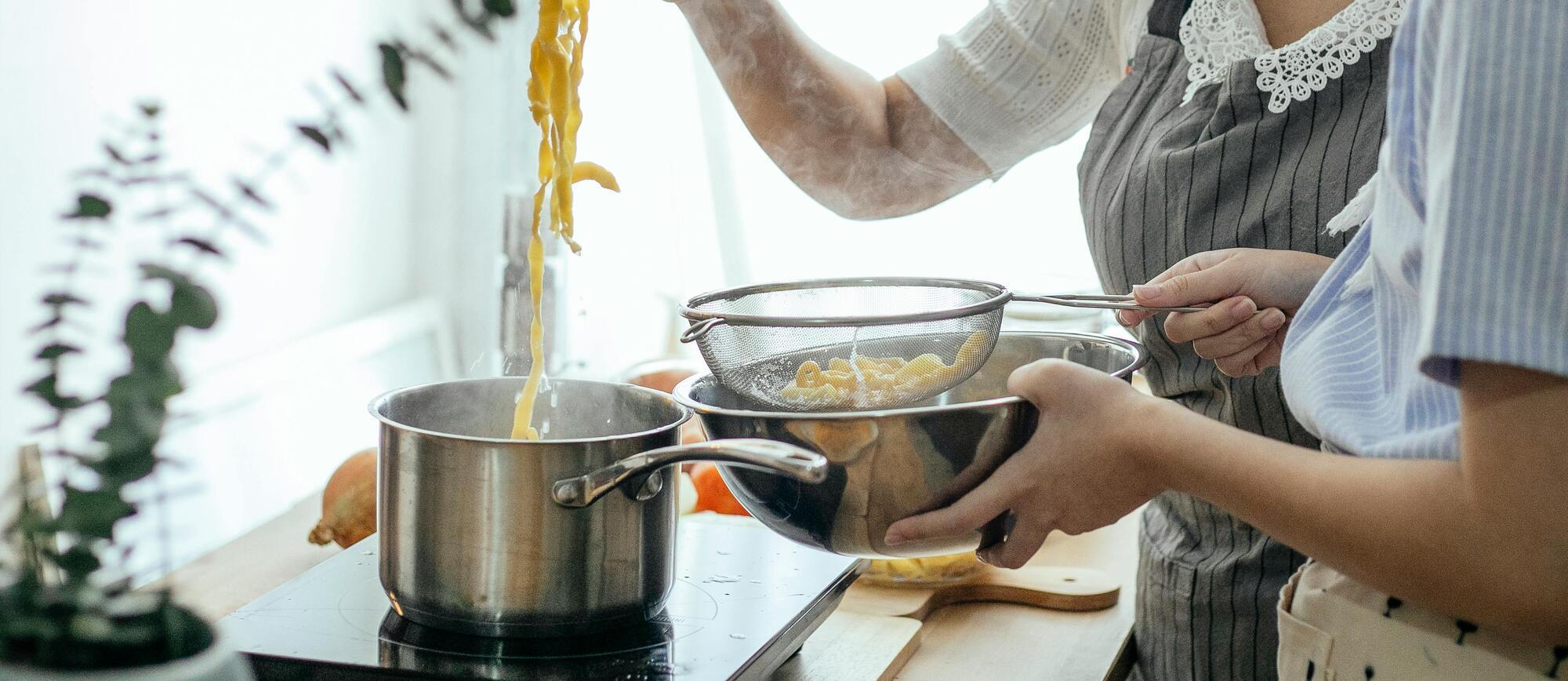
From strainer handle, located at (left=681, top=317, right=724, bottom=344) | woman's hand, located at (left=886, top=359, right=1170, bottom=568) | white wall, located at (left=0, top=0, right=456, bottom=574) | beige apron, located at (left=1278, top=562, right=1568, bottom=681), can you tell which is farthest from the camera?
white wall, located at (left=0, top=0, right=456, bottom=574)

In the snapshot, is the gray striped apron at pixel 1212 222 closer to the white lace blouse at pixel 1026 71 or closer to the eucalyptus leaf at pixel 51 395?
the white lace blouse at pixel 1026 71

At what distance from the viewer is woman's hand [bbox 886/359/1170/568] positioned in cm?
78

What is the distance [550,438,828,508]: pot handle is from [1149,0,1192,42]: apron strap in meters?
0.68

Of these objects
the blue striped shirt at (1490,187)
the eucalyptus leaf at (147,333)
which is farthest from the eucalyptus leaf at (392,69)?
the blue striped shirt at (1490,187)

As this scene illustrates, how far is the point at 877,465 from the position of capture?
816 mm

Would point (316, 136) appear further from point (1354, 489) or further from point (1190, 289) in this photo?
point (1190, 289)

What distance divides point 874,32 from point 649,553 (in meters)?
1.69

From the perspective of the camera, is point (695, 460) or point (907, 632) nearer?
point (695, 460)

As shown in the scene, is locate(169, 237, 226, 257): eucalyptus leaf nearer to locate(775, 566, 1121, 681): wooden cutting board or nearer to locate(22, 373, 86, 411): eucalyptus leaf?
locate(22, 373, 86, 411): eucalyptus leaf

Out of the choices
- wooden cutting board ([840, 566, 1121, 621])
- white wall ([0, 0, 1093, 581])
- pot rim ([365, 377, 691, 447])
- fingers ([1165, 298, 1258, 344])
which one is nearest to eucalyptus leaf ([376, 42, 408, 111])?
pot rim ([365, 377, 691, 447])

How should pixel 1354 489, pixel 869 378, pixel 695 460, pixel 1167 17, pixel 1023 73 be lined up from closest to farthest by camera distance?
pixel 1354 489
pixel 695 460
pixel 869 378
pixel 1167 17
pixel 1023 73

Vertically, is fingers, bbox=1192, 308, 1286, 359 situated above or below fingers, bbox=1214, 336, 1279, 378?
above

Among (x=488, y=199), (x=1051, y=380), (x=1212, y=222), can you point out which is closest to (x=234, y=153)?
(x=488, y=199)

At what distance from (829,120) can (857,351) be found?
46 centimetres
